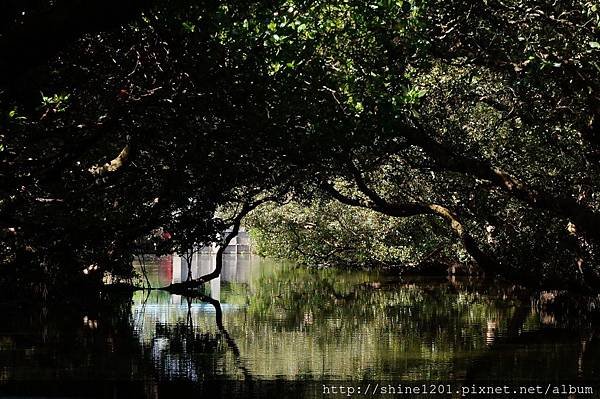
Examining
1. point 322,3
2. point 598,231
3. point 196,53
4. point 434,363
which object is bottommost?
point 434,363

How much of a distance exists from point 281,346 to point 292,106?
21.2 ft

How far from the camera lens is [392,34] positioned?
13.3 m

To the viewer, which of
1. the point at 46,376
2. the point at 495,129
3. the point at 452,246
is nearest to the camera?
the point at 46,376

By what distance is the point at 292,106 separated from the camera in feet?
41.6

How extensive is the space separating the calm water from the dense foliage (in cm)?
205

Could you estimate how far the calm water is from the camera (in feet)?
42.3

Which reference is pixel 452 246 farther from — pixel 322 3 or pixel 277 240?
pixel 322 3

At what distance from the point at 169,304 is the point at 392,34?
17.3 meters

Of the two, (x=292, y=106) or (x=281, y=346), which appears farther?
(x=281, y=346)

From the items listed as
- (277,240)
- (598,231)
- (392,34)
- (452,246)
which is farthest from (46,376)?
(277,240)

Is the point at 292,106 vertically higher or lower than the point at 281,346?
higher

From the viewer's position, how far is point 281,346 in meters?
17.3

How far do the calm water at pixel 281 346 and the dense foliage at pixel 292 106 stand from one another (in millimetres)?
2052

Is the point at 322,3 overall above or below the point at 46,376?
above
